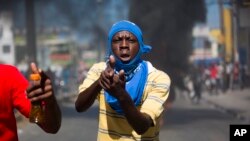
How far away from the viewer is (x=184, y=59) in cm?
1994

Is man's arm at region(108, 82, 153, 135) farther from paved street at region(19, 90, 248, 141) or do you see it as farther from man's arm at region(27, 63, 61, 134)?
paved street at region(19, 90, 248, 141)

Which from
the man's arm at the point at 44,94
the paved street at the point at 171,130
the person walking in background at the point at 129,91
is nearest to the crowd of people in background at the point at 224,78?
the paved street at the point at 171,130

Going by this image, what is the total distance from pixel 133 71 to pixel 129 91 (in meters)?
0.08

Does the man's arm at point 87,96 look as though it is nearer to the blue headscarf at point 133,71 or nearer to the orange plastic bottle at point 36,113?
the blue headscarf at point 133,71

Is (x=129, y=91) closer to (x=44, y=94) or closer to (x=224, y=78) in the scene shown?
(x=44, y=94)

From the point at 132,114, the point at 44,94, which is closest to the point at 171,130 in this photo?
the point at 132,114

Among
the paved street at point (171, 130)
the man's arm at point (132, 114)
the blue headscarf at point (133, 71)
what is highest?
the blue headscarf at point (133, 71)

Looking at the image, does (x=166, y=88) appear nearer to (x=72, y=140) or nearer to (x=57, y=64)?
(x=72, y=140)

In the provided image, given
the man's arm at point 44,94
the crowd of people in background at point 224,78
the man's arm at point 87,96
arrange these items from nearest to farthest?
the man's arm at point 44,94 < the man's arm at point 87,96 < the crowd of people in background at point 224,78

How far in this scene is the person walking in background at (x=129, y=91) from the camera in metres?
2.47

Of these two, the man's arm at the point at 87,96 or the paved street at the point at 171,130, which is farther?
the paved street at the point at 171,130

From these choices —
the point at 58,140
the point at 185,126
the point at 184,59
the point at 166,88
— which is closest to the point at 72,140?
the point at 58,140

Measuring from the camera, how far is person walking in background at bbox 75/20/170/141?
2.47 m

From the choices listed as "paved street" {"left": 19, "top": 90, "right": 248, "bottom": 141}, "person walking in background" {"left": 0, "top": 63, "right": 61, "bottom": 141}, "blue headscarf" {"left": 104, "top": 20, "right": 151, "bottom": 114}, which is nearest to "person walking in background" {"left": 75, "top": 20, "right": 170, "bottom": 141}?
"blue headscarf" {"left": 104, "top": 20, "right": 151, "bottom": 114}
